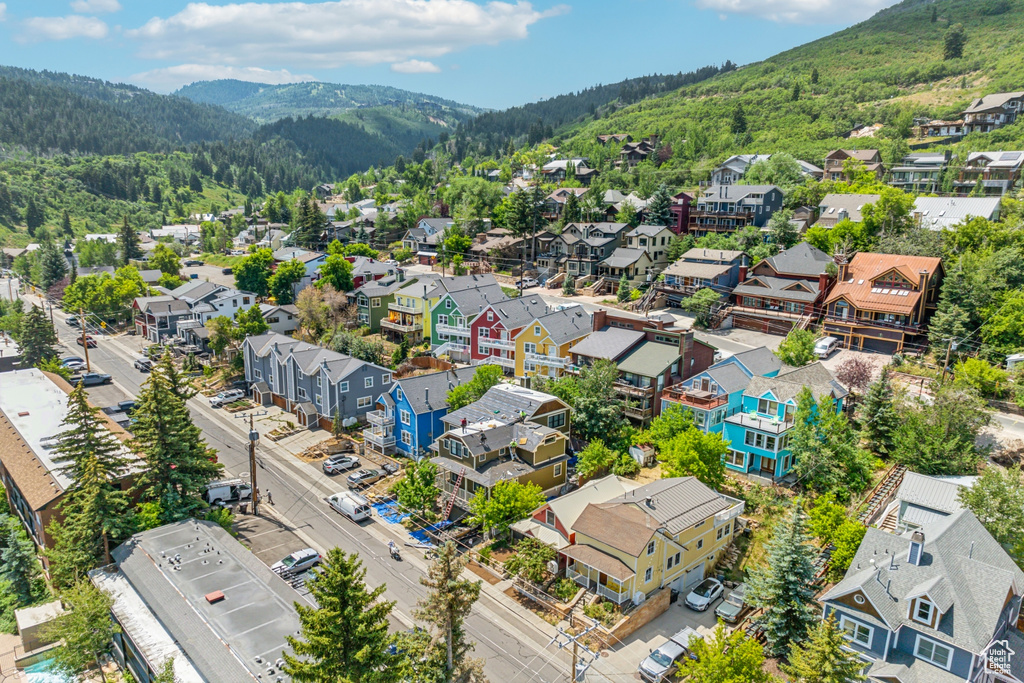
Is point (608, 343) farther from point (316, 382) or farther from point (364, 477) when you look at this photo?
point (316, 382)

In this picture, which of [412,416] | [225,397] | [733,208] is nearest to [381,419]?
[412,416]

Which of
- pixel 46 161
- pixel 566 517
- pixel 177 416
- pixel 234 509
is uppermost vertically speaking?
pixel 46 161

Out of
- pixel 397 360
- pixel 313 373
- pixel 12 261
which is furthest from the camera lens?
pixel 12 261

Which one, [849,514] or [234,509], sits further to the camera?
[234,509]

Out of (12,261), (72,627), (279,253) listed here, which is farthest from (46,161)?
(72,627)

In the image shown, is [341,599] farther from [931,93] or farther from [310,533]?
[931,93]

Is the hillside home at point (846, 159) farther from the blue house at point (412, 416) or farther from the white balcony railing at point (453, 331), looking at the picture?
the blue house at point (412, 416)
